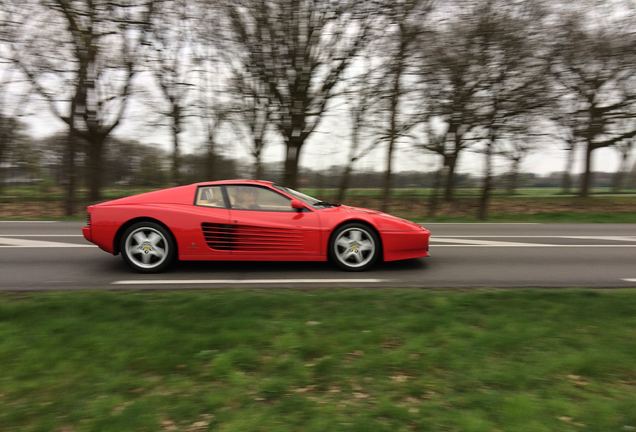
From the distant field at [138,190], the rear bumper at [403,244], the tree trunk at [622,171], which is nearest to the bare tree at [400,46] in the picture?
the distant field at [138,190]

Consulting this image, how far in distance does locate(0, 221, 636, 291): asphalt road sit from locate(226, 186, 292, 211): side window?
91 cm

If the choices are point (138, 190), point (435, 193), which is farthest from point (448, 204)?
point (138, 190)

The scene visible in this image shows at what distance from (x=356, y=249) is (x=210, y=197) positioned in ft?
7.24

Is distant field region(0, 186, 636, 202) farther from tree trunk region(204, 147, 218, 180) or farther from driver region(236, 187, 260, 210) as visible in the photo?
driver region(236, 187, 260, 210)

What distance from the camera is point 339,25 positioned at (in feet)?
50.1

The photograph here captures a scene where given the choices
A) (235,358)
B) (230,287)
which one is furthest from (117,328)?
(230,287)

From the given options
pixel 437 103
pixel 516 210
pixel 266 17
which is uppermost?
pixel 266 17

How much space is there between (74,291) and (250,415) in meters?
3.41

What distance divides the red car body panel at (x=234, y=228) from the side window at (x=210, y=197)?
87 millimetres

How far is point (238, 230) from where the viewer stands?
5844mm

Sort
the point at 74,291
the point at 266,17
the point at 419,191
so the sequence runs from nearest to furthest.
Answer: the point at 74,291 < the point at 266,17 < the point at 419,191

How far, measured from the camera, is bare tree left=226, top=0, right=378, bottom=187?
14695mm

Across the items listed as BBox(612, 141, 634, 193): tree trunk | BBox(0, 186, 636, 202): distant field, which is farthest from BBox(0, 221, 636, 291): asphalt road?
BBox(612, 141, 634, 193): tree trunk

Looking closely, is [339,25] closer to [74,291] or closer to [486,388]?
[74,291]
